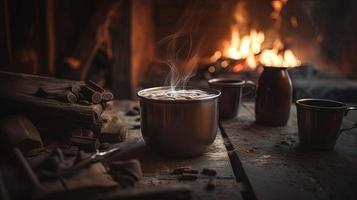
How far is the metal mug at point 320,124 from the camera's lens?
1.72 m

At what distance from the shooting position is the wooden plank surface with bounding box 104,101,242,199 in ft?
4.47

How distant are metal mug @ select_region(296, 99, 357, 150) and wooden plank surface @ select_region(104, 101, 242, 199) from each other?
407 millimetres

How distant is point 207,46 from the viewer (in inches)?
214

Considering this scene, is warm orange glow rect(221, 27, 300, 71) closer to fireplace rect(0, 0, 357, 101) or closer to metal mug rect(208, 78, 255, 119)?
fireplace rect(0, 0, 357, 101)

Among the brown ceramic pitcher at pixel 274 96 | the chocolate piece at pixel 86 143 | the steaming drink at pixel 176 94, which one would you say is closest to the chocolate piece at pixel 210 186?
the steaming drink at pixel 176 94

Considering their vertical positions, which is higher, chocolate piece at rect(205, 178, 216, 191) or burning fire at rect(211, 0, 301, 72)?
burning fire at rect(211, 0, 301, 72)

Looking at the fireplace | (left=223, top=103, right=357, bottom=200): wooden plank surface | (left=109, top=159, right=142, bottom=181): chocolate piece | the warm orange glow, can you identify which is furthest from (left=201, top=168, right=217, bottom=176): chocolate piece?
the warm orange glow

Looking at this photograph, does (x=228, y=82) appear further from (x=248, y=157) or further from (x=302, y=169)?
(x=302, y=169)

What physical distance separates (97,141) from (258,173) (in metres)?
0.76

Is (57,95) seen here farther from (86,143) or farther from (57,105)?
(86,143)

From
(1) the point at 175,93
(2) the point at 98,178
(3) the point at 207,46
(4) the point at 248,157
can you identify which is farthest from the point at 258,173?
(3) the point at 207,46

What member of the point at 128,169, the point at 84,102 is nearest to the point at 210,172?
the point at 128,169

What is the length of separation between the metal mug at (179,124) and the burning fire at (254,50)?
126 inches

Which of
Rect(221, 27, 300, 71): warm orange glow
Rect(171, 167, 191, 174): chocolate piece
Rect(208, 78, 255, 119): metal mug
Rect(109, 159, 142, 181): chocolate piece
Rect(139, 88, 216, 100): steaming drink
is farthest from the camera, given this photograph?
Rect(221, 27, 300, 71): warm orange glow
